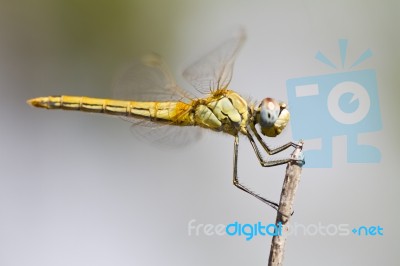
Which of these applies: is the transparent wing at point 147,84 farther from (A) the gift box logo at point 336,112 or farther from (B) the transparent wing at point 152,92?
(A) the gift box logo at point 336,112

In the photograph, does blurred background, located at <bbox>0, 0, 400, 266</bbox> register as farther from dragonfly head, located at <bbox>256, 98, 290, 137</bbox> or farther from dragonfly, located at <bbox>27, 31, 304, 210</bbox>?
dragonfly head, located at <bbox>256, 98, 290, 137</bbox>

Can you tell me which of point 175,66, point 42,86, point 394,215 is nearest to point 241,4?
point 175,66

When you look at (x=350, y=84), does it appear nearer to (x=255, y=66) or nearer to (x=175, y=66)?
(x=255, y=66)

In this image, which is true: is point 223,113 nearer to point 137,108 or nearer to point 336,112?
point 137,108

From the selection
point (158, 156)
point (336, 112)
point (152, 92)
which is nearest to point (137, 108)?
point (152, 92)

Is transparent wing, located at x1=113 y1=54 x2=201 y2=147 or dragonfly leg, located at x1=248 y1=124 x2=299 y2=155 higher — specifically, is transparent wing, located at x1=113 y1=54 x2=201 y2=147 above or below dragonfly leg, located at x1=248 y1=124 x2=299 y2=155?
above

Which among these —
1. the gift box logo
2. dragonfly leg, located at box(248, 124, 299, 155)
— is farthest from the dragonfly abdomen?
the gift box logo

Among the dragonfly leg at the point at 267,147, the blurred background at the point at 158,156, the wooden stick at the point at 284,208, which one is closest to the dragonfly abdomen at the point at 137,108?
the dragonfly leg at the point at 267,147
